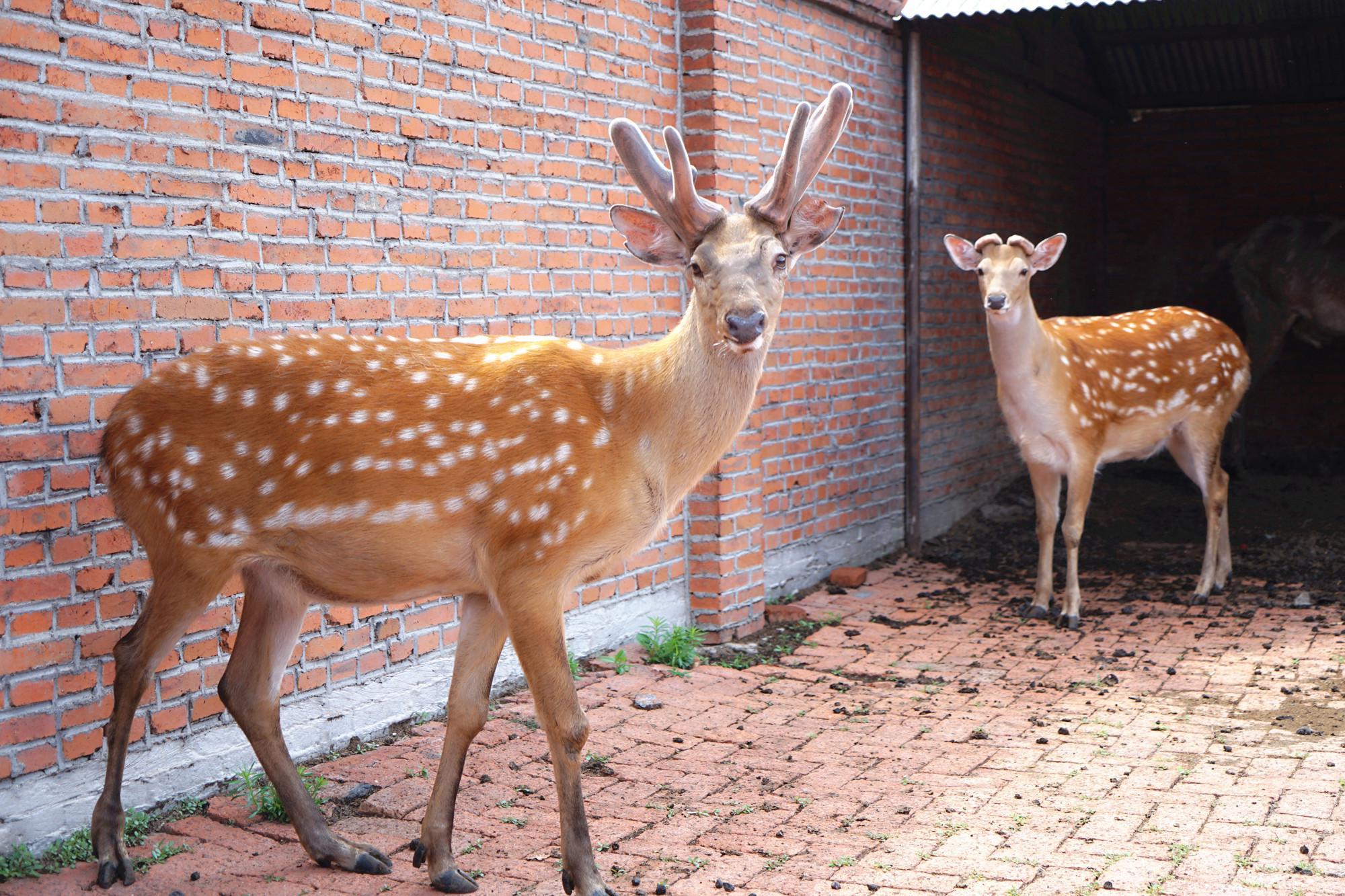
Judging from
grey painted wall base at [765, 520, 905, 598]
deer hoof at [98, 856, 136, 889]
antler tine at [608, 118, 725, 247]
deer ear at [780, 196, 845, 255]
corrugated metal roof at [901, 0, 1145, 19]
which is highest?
corrugated metal roof at [901, 0, 1145, 19]

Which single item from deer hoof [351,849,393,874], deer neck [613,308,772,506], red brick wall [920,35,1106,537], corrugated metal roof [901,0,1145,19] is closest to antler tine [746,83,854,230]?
deer neck [613,308,772,506]

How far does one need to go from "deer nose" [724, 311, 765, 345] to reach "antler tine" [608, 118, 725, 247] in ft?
1.28

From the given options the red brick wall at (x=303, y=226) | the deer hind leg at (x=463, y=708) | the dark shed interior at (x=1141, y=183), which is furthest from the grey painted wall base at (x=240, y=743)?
the dark shed interior at (x=1141, y=183)

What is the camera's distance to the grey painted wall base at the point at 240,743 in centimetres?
398

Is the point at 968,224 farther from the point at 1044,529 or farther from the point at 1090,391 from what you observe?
the point at 1044,529

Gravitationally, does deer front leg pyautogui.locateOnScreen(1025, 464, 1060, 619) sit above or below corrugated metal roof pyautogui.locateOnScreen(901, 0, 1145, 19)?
below

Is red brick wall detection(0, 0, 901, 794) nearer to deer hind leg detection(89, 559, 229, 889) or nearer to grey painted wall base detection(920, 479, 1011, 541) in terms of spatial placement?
deer hind leg detection(89, 559, 229, 889)

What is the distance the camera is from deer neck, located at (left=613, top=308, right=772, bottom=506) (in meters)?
4.07

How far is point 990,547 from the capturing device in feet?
31.1

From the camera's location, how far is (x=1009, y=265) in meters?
7.24

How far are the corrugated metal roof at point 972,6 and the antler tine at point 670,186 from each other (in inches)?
204

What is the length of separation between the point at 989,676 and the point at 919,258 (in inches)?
145

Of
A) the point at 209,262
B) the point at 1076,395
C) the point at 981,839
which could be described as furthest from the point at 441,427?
the point at 1076,395

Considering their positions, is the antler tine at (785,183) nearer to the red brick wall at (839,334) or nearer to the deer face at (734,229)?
the deer face at (734,229)
